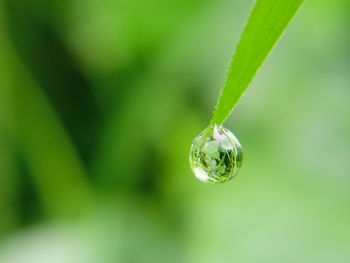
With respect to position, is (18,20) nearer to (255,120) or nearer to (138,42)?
(138,42)

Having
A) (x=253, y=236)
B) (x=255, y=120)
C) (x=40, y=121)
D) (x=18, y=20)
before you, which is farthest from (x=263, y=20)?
(x=18, y=20)

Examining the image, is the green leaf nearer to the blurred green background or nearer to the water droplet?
the water droplet

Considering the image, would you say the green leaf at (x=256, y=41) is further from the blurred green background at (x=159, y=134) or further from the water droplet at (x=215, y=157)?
the blurred green background at (x=159, y=134)

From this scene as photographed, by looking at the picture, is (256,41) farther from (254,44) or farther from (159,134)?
(159,134)

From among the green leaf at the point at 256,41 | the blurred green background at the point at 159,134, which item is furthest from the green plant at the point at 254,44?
the blurred green background at the point at 159,134

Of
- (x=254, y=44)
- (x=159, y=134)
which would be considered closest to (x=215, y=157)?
(x=254, y=44)

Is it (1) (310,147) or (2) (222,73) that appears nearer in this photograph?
(1) (310,147)

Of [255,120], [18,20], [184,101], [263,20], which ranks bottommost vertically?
[263,20]
